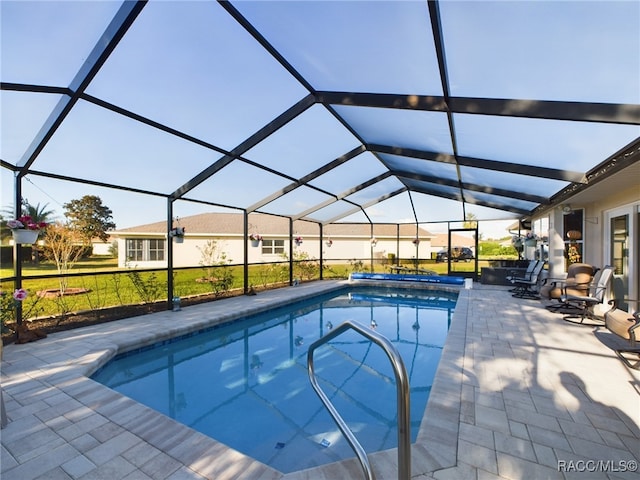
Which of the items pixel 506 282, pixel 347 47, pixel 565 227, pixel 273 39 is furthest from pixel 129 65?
pixel 506 282

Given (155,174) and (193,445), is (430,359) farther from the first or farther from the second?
(155,174)

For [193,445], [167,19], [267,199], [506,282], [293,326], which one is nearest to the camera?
[193,445]

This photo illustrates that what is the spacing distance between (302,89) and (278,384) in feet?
14.6

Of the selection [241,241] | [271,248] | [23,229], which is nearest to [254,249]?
[241,241]

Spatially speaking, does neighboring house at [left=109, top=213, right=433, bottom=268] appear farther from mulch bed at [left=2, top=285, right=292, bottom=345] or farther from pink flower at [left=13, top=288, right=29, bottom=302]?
pink flower at [left=13, top=288, right=29, bottom=302]

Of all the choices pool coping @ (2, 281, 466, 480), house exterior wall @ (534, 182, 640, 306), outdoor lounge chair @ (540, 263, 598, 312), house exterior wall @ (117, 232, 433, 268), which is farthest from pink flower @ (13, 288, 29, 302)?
house exterior wall @ (534, 182, 640, 306)

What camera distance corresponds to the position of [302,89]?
190 inches

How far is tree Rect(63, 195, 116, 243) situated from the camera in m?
11.6

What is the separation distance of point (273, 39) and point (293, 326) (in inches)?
229

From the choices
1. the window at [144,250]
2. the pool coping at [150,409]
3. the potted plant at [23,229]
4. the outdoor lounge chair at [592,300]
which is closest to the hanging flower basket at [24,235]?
the potted plant at [23,229]

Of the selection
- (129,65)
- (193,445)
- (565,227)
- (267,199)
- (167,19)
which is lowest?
(193,445)

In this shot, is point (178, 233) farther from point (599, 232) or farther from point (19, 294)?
point (599, 232)

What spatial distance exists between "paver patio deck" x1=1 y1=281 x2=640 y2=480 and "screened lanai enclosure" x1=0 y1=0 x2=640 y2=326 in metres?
2.57

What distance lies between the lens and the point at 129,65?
3623 millimetres
